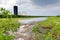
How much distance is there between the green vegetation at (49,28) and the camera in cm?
235

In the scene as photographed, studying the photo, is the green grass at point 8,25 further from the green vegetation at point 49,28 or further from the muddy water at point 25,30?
the green vegetation at point 49,28

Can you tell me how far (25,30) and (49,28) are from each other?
37cm

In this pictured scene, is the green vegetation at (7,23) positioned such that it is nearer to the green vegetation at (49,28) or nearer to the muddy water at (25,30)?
the muddy water at (25,30)

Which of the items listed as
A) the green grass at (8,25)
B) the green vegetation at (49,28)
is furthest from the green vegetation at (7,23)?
the green vegetation at (49,28)

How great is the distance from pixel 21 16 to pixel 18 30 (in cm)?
29

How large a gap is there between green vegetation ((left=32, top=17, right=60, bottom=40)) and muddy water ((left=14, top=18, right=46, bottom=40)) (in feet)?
0.29

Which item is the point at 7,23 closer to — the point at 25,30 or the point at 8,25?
the point at 8,25

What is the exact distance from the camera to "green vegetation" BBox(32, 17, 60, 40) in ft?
7.71

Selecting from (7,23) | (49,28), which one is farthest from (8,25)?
(49,28)

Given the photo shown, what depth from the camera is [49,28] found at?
8.07ft

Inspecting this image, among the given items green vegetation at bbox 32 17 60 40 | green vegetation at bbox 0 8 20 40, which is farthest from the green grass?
green vegetation at bbox 32 17 60 40

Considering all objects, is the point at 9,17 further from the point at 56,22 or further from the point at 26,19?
the point at 56,22

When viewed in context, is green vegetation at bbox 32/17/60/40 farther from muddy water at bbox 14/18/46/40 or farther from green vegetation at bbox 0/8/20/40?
green vegetation at bbox 0/8/20/40

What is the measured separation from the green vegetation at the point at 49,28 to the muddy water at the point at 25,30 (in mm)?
87
